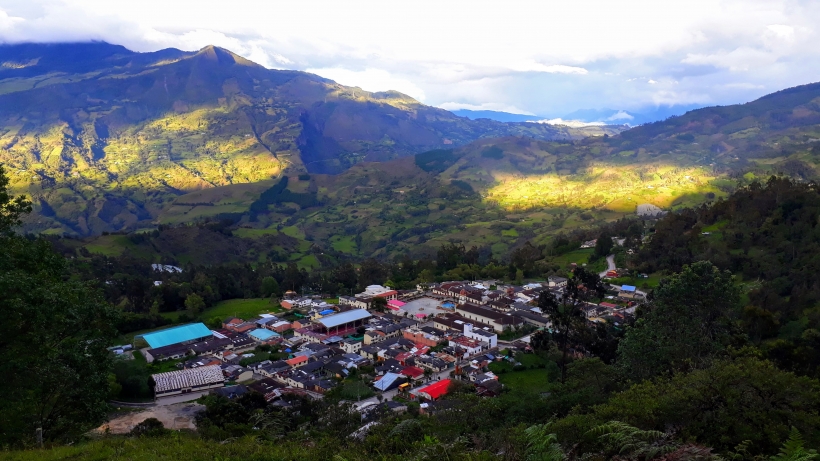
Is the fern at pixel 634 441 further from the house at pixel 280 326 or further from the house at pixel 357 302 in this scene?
the house at pixel 357 302

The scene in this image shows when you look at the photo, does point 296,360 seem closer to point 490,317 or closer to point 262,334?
point 262,334

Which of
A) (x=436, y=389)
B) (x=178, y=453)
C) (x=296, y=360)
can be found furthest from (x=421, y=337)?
(x=178, y=453)

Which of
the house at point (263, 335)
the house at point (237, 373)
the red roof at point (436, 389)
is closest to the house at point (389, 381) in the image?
the red roof at point (436, 389)

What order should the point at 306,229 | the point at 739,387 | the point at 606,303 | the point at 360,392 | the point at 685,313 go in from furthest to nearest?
the point at 306,229
the point at 606,303
the point at 360,392
the point at 685,313
the point at 739,387

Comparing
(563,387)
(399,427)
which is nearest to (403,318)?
(563,387)

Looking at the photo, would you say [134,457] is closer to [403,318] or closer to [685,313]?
[685,313]

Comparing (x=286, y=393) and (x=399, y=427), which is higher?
(x=399, y=427)

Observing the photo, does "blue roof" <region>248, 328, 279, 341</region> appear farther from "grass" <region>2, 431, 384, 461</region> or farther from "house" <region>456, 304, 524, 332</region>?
"grass" <region>2, 431, 384, 461</region>

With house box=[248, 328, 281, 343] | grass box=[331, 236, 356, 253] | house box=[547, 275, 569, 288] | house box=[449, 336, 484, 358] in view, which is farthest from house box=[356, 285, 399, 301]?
grass box=[331, 236, 356, 253]
